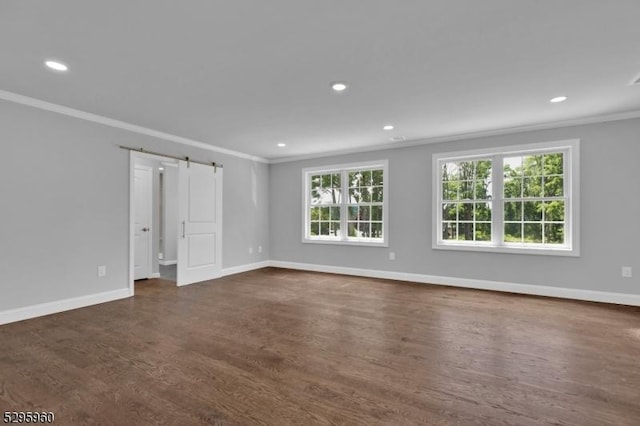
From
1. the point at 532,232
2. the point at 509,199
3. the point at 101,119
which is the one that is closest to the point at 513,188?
the point at 509,199

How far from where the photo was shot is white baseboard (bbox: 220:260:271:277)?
6161 mm

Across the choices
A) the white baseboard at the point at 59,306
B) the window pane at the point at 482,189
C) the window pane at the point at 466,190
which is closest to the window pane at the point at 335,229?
the window pane at the point at 466,190

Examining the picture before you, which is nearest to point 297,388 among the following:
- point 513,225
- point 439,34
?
point 439,34

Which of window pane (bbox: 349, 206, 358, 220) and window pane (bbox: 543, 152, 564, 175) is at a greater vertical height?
window pane (bbox: 543, 152, 564, 175)

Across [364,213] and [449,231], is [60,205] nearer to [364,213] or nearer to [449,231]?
[364,213]

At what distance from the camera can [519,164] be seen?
192 inches

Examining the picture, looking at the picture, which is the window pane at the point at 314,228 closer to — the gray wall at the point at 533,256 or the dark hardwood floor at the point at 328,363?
the gray wall at the point at 533,256

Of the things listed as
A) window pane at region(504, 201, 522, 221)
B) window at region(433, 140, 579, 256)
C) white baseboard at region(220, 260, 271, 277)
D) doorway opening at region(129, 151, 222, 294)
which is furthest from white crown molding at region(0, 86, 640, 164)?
white baseboard at region(220, 260, 271, 277)

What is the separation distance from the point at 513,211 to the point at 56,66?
19.4ft

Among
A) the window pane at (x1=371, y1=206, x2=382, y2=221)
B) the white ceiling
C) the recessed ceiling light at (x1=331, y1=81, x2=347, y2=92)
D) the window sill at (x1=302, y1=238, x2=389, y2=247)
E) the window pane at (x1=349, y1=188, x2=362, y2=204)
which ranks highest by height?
the white ceiling

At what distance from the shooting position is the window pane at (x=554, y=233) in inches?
181

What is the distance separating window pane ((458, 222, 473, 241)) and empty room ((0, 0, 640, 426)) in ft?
0.10

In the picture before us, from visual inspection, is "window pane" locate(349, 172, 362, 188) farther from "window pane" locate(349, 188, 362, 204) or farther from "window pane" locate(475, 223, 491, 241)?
"window pane" locate(475, 223, 491, 241)

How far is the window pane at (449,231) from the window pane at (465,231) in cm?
7
